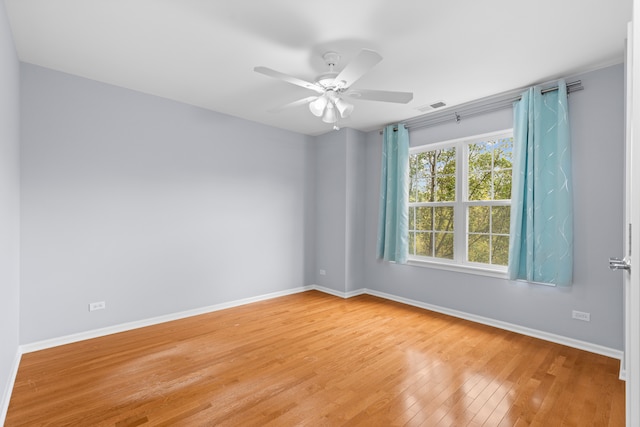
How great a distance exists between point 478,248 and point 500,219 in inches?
17.1

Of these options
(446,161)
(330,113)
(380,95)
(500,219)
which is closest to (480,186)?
(500,219)

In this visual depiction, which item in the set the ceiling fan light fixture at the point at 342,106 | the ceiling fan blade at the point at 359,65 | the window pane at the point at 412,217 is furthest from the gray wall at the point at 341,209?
the ceiling fan blade at the point at 359,65

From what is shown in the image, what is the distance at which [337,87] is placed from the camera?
104 inches

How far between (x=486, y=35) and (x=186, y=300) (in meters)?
4.03

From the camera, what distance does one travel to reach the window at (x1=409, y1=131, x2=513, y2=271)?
364 cm

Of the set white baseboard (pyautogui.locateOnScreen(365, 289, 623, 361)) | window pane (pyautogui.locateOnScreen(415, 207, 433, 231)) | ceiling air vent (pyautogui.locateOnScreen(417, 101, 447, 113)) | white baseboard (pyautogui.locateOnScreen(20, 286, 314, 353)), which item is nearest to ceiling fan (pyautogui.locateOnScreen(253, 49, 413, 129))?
ceiling air vent (pyautogui.locateOnScreen(417, 101, 447, 113))

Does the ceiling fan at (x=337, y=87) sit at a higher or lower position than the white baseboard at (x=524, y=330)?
higher

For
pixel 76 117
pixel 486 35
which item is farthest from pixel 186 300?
pixel 486 35

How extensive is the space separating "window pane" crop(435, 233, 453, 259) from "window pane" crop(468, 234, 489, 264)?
0.24 metres

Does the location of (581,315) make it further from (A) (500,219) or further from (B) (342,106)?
(B) (342,106)

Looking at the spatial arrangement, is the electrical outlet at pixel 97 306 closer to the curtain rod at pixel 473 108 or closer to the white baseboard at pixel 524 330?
the white baseboard at pixel 524 330

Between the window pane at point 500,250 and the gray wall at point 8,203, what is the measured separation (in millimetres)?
4358

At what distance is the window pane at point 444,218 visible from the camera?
4079mm

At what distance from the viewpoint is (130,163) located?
3412mm
